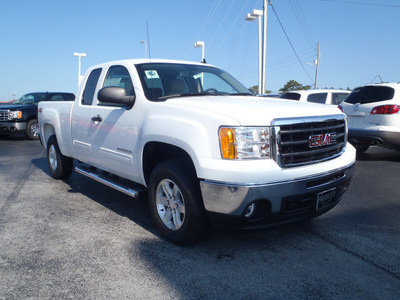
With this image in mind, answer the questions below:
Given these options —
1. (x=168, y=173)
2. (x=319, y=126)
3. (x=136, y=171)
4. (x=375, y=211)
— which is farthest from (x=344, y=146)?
(x=136, y=171)

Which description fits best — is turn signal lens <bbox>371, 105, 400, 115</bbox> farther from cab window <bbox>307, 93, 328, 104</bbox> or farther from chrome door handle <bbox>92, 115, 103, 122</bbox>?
chrome door handle <bbox>92, 115, 103, 122</bbox>

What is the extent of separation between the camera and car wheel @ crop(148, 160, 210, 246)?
309 centimetres

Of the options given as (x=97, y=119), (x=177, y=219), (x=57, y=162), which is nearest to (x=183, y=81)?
(x=97, y=119)

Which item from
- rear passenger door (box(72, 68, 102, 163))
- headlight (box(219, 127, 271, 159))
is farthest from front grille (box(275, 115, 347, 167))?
rear passenger door (box(72, 68, 102, 163))

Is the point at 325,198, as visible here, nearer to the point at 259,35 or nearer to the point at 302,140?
the point at 302,140

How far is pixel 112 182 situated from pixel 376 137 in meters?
5.58

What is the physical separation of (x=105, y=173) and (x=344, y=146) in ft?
9.98

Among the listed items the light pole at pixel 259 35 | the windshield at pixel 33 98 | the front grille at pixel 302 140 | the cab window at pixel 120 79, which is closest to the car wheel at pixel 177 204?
the front grille at pixel 302 140

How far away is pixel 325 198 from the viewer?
323 centimetres

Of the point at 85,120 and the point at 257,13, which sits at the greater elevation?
the point at 257,13

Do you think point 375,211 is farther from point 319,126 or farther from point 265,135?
point 265,135

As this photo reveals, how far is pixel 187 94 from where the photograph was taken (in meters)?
3.93

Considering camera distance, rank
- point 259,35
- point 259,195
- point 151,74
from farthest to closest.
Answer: point 259,35 → point 151,74 → point 259,195

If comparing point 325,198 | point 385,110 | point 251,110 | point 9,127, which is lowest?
point 9,127
